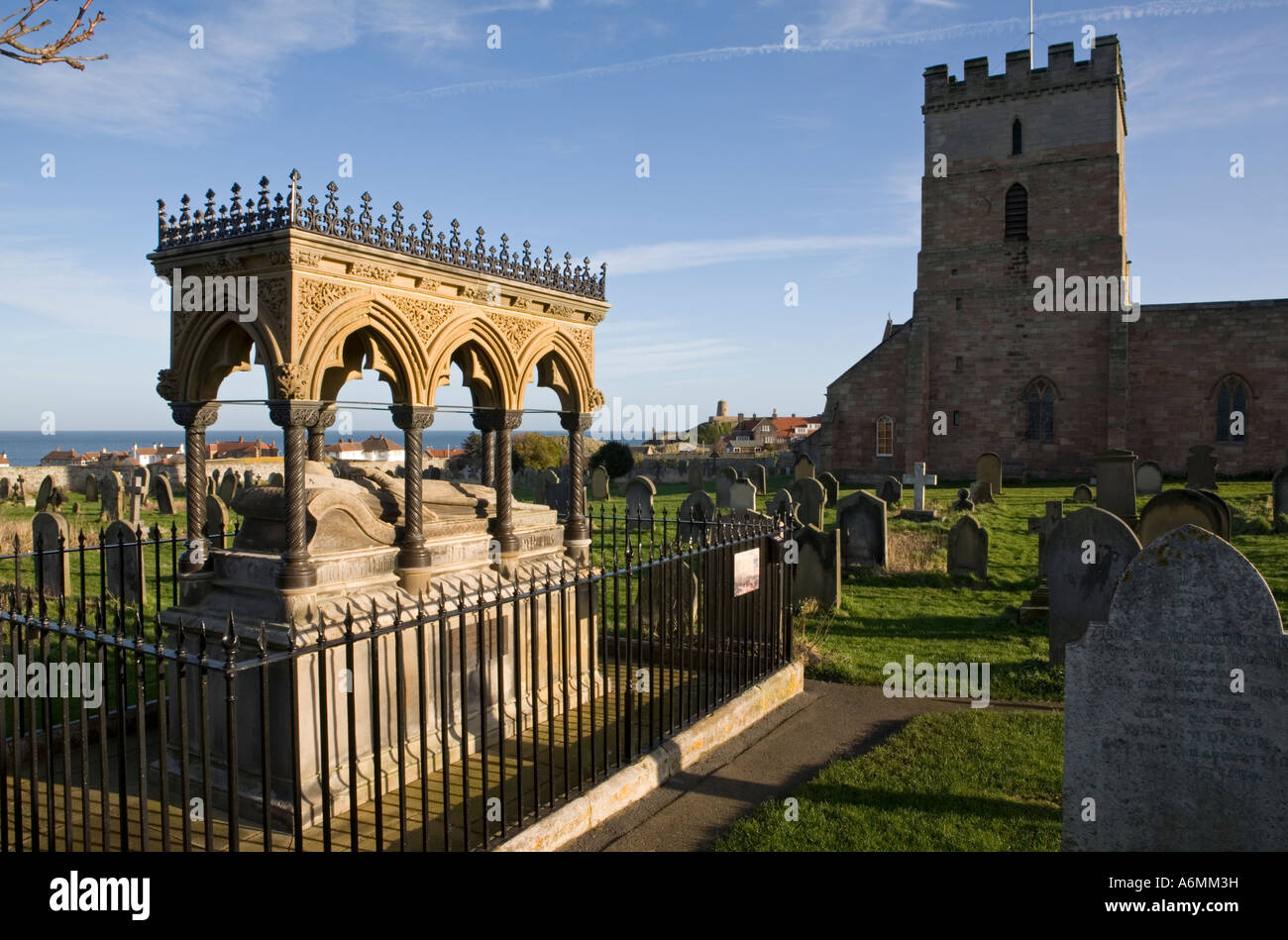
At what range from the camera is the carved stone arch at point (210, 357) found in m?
6.88

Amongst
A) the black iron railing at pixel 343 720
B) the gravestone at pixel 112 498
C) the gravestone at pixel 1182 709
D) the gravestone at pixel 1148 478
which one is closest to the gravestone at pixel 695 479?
the gravestone at pixel 1148 478

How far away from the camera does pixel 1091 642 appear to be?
4.61 metres

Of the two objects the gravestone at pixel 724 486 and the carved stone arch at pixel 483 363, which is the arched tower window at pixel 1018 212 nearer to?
the gravestone at pixel 724 486

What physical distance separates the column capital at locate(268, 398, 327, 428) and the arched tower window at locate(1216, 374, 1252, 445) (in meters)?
32.1

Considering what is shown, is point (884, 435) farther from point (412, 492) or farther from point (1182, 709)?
point (1182, 709)

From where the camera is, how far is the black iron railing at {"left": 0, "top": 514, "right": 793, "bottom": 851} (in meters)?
4.28

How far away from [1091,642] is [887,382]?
99.6 feet

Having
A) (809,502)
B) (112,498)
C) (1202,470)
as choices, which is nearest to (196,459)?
(809,502)

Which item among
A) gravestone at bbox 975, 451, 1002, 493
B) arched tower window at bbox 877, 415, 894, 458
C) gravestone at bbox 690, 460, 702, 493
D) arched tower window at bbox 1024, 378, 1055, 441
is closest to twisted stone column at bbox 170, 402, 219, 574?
gravestone at bbox 690, 460, 702, 493

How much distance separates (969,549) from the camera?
14047mm

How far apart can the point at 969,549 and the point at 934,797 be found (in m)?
8.57

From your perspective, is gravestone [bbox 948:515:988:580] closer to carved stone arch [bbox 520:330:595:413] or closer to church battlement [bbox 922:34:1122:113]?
carved stone arch [bbox 520:330:595:413]

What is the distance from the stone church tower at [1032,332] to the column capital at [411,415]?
2770cm
